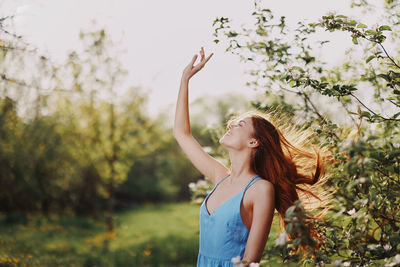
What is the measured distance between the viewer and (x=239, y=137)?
225cm

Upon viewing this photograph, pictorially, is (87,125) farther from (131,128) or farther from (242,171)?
(242,171)

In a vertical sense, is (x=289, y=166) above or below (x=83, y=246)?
above

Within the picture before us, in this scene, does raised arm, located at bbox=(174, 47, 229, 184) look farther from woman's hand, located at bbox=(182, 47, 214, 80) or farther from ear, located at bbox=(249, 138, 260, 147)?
ear, located at bbox=(249, 138, 260, 147)

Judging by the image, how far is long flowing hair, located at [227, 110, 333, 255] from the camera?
2.22m

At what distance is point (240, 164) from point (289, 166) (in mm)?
321

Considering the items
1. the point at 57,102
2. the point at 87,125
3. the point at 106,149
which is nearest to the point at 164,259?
the point at 106,149

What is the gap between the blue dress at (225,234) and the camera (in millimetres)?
2006

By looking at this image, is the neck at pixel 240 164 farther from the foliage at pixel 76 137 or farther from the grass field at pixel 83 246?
the foliage at pixel 76 137

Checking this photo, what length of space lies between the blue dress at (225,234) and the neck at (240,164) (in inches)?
3.9

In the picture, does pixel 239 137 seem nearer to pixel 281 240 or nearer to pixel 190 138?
pixel 190 138

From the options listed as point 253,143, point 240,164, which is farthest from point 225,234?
point 253,143

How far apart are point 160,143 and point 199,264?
1150 centimetres

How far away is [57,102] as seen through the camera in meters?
11.2

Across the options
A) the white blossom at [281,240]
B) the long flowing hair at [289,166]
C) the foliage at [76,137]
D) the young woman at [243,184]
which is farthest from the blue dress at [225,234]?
the foliage at [76,137]
